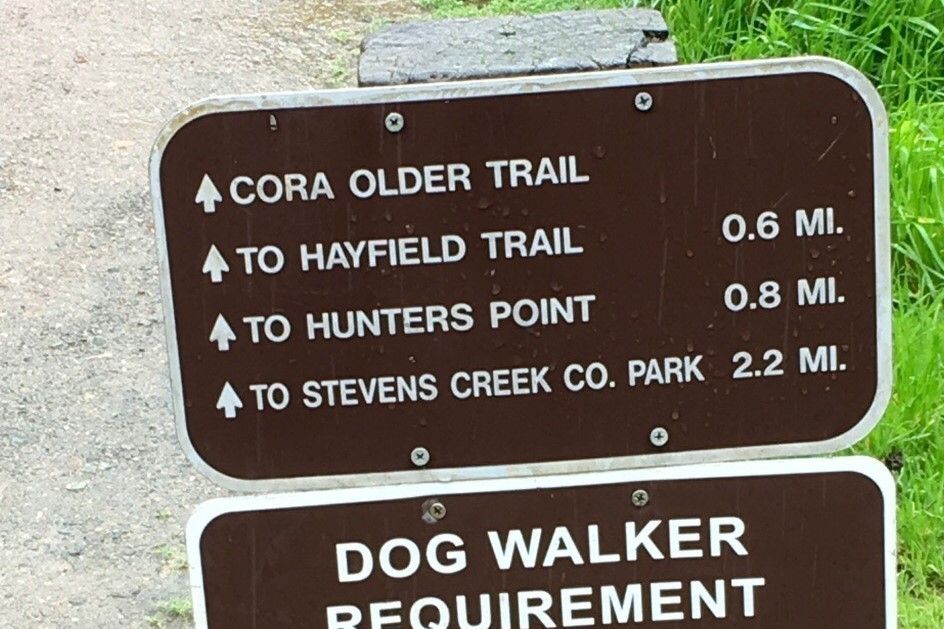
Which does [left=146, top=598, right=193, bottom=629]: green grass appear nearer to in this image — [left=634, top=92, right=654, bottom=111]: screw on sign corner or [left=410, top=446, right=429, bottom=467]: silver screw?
[left=410, top=446, right=429, bottom=467]: silver screw

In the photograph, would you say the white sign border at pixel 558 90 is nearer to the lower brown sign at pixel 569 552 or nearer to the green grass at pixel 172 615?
the lower brown sign at pixel 569 552

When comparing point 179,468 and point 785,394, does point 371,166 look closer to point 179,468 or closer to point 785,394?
point 785,394

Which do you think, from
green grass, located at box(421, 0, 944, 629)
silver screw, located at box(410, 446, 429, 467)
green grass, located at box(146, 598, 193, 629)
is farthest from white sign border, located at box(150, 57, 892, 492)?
green grass, located at box(146, 598, 193, 629)

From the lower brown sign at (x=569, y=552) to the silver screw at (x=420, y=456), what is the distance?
33 millimetres

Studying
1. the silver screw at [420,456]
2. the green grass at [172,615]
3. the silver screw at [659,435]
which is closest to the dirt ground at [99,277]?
the green grass at [172,615]

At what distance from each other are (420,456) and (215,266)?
0.29 meters

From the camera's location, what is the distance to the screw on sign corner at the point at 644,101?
1405 mm

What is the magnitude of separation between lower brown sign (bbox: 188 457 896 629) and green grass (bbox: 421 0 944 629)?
1.33m

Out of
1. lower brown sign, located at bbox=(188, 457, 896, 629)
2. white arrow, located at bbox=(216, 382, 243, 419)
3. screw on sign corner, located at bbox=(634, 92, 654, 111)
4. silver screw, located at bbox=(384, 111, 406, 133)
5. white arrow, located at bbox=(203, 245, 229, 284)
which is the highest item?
screw on sign corner, located at bbox=(634, 92, 654, 111)

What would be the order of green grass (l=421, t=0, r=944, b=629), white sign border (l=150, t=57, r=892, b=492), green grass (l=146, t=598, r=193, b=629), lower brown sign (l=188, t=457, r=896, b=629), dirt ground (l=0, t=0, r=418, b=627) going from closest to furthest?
white sign border (l=150, t=57, r=892, b=492) → lower brown sign (l=188, t=457, r=896, b=629) → green grass (l=421, t=0, r=944, b=629) → green grass (l=146, t=598, r=193, b=629) → dirt ground (l=0, t=0, r=418, b=627)

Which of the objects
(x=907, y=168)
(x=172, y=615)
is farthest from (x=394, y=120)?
(x=907, y=168)

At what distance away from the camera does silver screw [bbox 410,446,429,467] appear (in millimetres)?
1486

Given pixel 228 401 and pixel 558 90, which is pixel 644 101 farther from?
pixel 228 401

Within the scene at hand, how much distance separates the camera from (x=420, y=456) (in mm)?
1489
